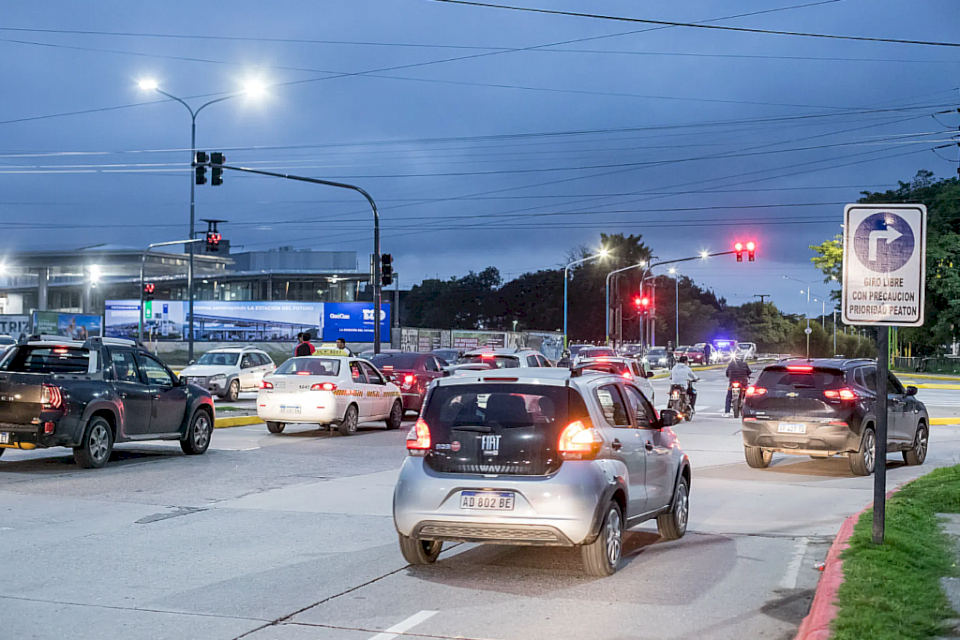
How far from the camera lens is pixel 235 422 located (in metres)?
23.7

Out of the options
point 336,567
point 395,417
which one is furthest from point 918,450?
point 336,567

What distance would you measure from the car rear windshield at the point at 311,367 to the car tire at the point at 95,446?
627 cm

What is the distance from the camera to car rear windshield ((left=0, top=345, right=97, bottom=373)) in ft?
50.4

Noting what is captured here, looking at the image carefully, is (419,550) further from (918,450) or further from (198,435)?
(918,450)

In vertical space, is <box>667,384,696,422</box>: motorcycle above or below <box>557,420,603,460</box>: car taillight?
below

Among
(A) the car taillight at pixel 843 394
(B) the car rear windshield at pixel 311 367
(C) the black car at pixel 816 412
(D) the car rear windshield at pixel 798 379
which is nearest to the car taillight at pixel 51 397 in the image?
(B) the car rear windshield at pixel 311 367

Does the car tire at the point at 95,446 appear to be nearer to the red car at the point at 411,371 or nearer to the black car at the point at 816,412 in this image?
the black car at the point at 816,412

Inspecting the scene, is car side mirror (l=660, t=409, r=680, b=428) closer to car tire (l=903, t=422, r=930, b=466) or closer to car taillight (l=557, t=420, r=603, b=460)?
car taillight (l=557, t=420, r=603, b=460)

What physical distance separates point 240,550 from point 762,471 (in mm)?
9310

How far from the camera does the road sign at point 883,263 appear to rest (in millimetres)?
8586

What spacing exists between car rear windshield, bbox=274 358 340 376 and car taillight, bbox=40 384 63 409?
7.21m

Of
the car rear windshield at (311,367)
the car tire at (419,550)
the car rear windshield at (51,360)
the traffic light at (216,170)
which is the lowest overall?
the car tire at (419,550)

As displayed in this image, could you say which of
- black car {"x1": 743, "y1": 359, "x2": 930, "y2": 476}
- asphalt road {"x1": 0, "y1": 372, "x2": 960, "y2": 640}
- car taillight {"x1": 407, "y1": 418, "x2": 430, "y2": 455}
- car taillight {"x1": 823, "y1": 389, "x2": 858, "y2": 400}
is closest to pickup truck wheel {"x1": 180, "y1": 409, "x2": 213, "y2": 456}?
asphalt road {"x1": 0, "y1": 372, "x2": 960, "y2": 640}

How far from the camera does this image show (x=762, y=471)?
1623cm
